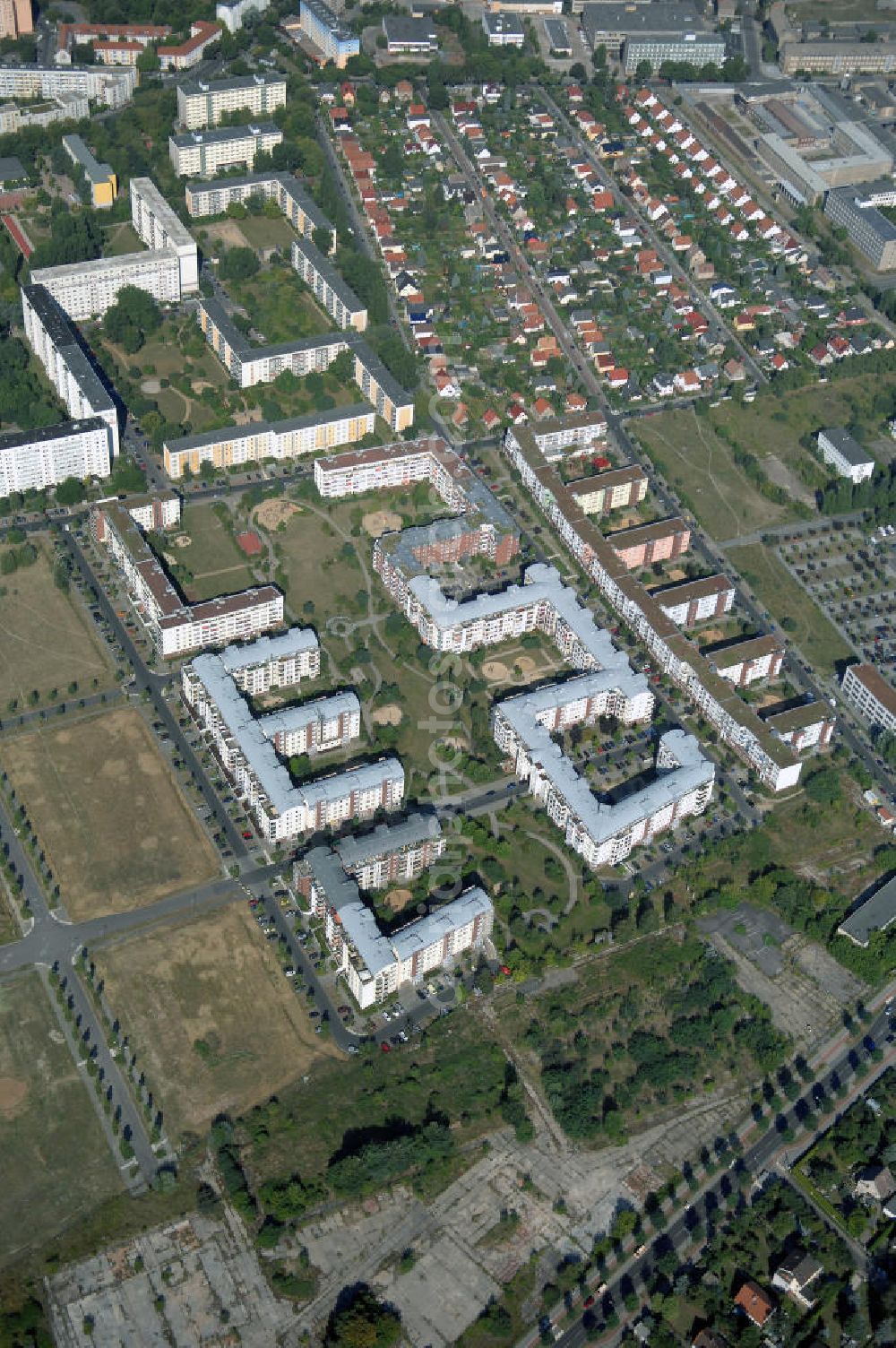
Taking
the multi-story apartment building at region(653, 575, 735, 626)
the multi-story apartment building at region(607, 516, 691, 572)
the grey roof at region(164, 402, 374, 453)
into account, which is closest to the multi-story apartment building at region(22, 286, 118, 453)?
the grey roof at region(164, 402, 374, 453)

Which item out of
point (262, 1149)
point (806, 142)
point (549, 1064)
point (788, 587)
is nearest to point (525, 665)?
point (788, 587)

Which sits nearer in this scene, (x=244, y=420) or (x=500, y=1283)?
(x=500, y=1283)

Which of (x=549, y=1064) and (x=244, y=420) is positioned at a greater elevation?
(x=244, y=420)

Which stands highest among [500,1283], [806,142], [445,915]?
[806,142]

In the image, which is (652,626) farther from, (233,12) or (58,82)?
(233,12)

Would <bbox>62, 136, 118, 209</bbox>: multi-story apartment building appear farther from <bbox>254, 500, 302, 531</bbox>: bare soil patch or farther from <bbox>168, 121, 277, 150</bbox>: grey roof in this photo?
<bbox>254, 500, 302, 531</bbox>: bare soil patch

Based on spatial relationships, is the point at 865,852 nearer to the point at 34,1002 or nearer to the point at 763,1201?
the point at 763,1201
